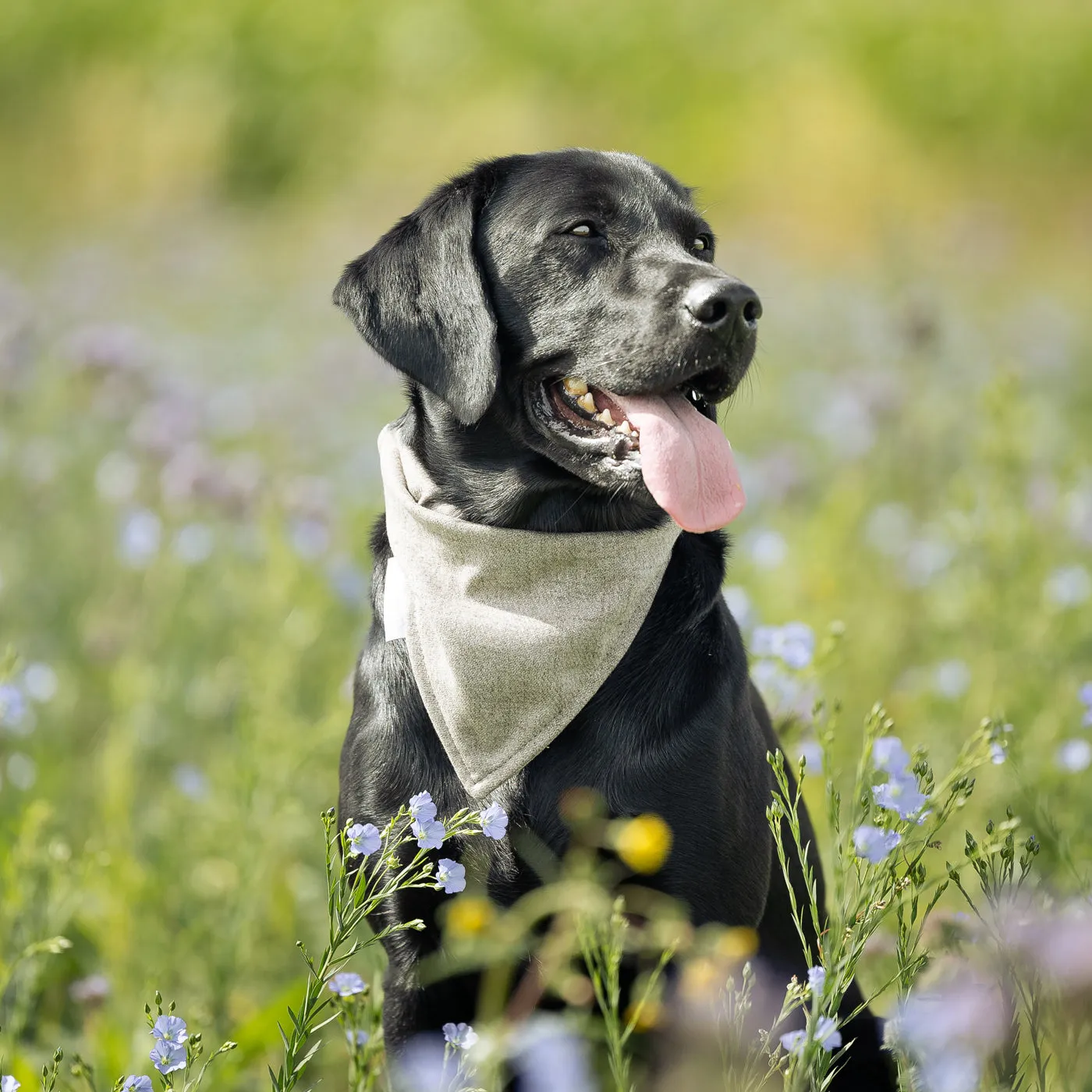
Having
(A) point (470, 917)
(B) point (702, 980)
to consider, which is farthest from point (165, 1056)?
(B) point (702, 980)

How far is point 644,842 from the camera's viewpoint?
2.04 meters

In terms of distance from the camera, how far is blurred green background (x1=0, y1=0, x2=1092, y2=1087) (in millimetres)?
2840

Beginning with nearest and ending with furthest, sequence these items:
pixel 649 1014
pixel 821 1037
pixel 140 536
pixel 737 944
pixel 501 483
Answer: pixel 821 1037 < pixel 649 1014 < pixel 737 944 < pixel 501 483 < pixel 140 536

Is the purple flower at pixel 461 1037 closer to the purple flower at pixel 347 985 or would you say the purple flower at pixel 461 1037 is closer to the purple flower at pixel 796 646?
the purple flower at pixel 347 985

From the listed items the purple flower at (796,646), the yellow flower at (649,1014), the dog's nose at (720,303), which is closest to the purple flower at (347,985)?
the yellow flower at (649,1014)

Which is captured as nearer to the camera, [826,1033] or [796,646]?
[826,1033]

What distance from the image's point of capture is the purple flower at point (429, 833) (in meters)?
1.53

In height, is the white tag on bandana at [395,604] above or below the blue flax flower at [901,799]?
below

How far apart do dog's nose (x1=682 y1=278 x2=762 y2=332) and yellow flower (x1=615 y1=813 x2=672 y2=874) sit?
35.1 inches

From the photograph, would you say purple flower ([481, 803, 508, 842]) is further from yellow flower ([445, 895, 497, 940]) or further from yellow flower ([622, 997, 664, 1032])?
yellow flower ([445, 895, 497, 940])

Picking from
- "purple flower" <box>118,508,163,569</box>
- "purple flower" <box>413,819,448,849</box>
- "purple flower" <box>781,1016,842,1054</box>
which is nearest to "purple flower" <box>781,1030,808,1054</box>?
"purple flower" <box>781,1016,842,1054</box>

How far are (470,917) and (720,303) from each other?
1158 mm

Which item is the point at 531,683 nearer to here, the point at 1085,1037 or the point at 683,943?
the point at 683,943

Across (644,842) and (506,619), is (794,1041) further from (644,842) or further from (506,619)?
(506,619)
